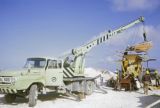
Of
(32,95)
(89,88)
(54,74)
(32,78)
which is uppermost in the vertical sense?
(54,74)

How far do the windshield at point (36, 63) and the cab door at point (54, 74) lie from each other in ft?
1.08

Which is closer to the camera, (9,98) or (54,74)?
(9,98)

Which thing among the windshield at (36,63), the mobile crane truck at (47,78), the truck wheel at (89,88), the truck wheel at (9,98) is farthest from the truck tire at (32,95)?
the truck wheel at (89,88)

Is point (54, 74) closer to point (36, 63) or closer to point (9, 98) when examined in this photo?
point (36, 63)

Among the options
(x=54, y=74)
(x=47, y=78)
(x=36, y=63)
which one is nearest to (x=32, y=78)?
(x=47, y=78)

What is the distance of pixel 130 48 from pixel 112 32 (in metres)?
2.33

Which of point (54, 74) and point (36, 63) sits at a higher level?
point (36, 63)

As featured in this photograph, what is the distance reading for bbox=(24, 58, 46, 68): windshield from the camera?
1455cm

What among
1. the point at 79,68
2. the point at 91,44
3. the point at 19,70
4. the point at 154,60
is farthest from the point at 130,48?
the point at 19,70

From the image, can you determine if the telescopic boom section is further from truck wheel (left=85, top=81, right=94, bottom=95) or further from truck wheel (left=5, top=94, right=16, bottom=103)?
truck wheel (left=5, top=94, right=16, bottom=103)

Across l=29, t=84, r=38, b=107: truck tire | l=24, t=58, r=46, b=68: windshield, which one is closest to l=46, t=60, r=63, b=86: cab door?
l=24, t=58, r=46, b=68: windshield

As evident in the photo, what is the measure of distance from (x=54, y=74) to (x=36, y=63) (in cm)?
114

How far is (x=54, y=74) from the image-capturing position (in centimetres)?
1467

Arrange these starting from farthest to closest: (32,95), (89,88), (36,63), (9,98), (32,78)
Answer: (89,88) → (36,63) → (9,98) → (32,78) → (32,95)
